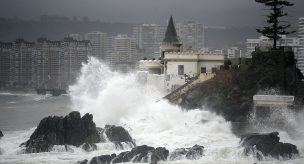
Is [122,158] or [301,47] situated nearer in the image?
[122,158]

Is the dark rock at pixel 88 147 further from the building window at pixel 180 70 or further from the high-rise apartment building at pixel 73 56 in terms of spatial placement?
the high-rise apartment building at pixel 73 56

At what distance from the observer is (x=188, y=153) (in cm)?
3634

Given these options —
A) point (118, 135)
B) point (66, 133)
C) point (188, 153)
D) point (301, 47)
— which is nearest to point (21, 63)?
point (301, 47)

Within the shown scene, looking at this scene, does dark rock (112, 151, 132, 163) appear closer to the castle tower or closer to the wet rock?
the wet rock

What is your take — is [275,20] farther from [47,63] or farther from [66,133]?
[47,63]

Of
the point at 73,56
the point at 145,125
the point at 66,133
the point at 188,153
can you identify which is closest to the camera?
the point at 188,153

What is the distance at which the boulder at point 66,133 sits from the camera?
40281 mm

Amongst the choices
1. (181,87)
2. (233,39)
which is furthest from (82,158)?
(233,39)

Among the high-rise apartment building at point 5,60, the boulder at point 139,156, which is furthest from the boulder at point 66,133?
the high-rise apartment building at point 5,60

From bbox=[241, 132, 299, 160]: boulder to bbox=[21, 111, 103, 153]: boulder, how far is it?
10889 millimetres

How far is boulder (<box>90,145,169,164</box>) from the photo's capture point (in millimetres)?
35125

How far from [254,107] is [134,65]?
399 ft

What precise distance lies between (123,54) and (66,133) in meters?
142

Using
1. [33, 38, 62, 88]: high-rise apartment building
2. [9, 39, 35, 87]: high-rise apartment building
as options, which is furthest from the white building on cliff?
[9, 39, 35, 87]: high-rise apartment building
